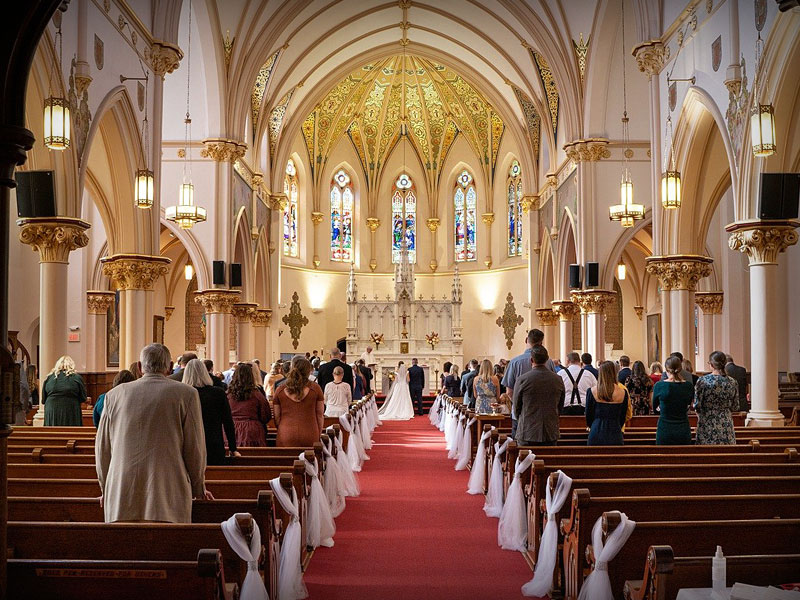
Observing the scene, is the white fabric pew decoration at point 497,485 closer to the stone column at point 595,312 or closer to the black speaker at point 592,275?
the black speaker at point 592,275

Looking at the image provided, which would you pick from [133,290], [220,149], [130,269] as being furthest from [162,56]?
[220,149]

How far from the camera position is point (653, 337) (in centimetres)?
2978

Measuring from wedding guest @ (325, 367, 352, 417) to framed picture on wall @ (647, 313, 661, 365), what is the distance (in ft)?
58.9

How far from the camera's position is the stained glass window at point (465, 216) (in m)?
36.6

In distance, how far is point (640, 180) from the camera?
21.8m

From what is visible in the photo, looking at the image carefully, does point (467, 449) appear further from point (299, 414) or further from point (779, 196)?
point (779, 196)

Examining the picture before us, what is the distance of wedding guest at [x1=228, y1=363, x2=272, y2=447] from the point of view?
26.0 feet

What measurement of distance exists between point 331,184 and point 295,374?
28.9m

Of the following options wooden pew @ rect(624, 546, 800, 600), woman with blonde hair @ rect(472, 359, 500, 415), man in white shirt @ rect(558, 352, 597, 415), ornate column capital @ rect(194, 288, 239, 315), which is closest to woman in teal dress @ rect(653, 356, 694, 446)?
man in white shirt @ rect(558, 352, 597, 415)

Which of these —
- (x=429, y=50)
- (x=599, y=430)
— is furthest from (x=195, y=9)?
(x=599, y=430)

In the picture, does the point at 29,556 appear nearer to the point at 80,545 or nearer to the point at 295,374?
the point at 80,545

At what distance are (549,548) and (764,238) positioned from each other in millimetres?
8014

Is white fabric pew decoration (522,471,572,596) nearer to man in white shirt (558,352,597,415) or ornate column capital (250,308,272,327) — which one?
man in white shirt (558,352,597,415)

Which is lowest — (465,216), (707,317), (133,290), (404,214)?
(707,317)
